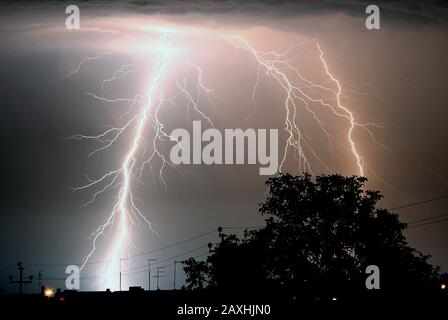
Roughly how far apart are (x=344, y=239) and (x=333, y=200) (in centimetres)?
151

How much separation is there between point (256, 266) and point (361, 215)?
4.26 m

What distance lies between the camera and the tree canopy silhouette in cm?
2880

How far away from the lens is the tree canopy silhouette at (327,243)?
28797 mm

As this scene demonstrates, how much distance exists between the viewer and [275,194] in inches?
1192

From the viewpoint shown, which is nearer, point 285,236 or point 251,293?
point 251,293

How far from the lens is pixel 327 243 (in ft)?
96.2

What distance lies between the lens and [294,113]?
30.4 m
